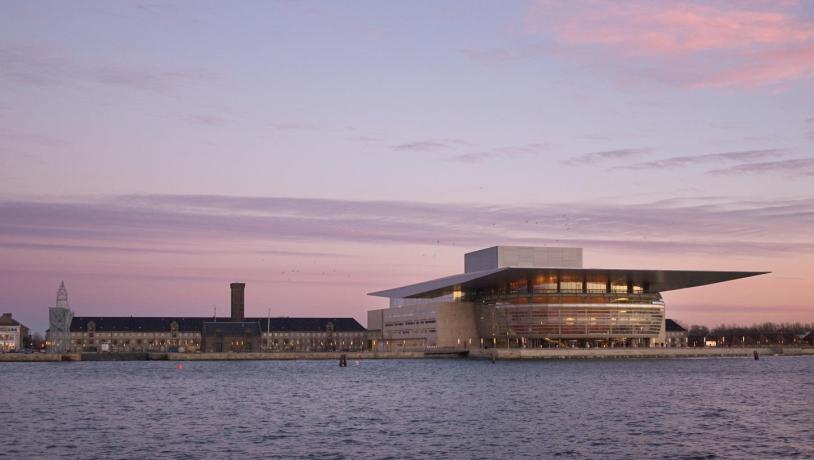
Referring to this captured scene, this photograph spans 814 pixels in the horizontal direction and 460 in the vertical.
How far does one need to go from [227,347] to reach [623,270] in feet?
260

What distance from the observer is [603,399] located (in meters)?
56.0

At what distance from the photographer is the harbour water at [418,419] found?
35.0 metres

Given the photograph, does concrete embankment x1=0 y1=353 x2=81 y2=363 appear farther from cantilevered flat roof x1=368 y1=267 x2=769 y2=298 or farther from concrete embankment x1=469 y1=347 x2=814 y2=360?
concrete embankment x1=469 y1=347 x2=814 y2=360

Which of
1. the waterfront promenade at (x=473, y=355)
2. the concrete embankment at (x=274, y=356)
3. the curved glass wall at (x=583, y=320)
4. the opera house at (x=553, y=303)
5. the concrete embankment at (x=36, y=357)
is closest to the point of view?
the opera house at (x=553, y=303)

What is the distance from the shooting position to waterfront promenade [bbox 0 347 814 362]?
135 metres

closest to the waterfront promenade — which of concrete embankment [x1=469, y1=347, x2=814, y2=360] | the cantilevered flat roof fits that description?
concrete embankment [x1=469, y1=347, x2=814, y2=360]

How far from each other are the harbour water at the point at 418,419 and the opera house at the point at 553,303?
56331mm

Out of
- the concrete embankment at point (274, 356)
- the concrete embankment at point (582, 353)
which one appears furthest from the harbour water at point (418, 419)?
the concrete embankment at point (274, 356)

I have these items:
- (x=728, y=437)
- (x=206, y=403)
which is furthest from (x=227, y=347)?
(x=728, y=437)

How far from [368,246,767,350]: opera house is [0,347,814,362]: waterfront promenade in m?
3.23

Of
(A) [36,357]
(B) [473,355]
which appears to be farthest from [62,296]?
(B) [473,355]

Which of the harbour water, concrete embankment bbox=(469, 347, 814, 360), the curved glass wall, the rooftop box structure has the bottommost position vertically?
the harbour water

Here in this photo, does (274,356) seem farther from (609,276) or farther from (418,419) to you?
(418,419)

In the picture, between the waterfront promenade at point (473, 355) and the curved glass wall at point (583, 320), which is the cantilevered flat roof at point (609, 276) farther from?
the waterfront promenade at point (473, 355)
